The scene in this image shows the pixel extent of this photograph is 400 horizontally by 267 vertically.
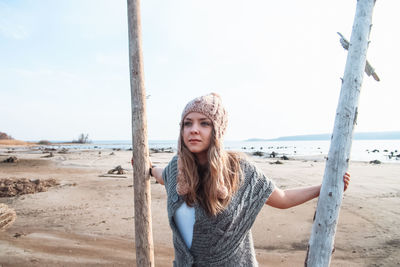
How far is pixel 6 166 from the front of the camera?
46.9 ft

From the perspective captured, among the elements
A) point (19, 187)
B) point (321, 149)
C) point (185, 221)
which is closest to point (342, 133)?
point (185, 221)

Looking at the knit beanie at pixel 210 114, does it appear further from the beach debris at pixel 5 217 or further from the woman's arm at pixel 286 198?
the beach debris at pixel 5 217

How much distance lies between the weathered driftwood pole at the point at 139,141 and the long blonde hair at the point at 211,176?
1.08 metres

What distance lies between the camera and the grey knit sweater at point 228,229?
1864mm

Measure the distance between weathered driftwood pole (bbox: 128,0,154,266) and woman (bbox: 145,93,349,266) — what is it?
1011 millimetres

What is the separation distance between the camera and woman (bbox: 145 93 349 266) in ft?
6.11

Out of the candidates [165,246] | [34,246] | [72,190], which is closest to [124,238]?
[165,246]

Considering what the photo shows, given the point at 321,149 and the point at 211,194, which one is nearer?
the point at 211,194

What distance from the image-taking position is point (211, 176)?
186cm

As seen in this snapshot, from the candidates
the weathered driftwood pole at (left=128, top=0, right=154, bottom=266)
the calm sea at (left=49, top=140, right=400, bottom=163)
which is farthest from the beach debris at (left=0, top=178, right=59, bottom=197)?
the calm sea at (left=49, top=140, right=400, bottom=163)

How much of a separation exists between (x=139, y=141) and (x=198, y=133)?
1.28 m

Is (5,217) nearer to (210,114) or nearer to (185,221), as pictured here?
(185,221)

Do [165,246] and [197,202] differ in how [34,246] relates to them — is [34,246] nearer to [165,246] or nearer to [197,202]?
[165,246]

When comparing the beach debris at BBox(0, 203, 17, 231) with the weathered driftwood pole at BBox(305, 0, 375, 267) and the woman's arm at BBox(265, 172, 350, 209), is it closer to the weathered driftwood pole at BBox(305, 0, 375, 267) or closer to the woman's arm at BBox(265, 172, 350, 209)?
the woman's arm at BBox(265, 172, 350, 209)
